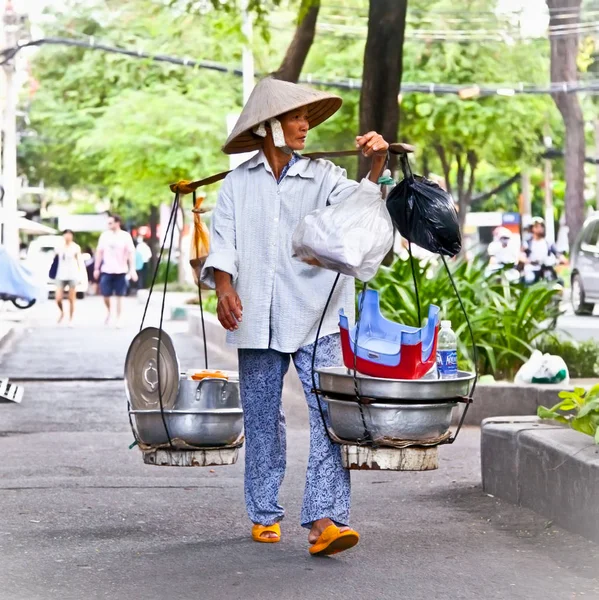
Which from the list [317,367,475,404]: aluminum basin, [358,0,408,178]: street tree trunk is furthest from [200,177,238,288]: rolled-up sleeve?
[358,0,408,178]: street tree trunk

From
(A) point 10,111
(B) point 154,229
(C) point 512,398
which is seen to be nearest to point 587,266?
(A) point 10,111

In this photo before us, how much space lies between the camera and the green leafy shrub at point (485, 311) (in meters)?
10.7

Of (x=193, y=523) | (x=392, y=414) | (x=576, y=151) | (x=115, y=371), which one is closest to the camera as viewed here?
(x=392, y=414)

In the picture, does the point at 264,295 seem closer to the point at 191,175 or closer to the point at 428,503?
the point at 428,503

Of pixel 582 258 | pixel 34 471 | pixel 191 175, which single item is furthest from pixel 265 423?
pixel 191 175

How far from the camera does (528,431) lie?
22.1 ft

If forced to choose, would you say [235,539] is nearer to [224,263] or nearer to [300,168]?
[224,263]

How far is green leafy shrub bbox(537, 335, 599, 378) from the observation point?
1099 cm

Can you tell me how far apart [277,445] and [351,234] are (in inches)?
45.6

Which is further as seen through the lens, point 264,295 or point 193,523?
point 193,523

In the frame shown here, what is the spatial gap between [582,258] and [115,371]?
13.4 metres

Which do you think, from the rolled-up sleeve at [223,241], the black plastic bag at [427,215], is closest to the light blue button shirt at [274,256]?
the rolled-up sleeve at [223,241]

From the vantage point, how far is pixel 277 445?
19.0 ft

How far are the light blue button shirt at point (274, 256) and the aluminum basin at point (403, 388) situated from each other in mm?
583
